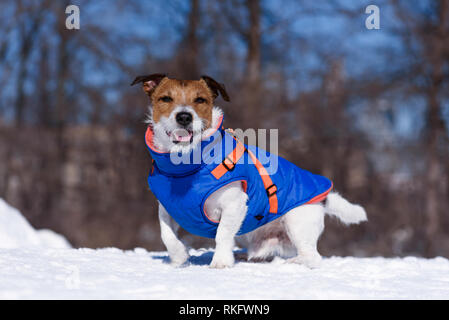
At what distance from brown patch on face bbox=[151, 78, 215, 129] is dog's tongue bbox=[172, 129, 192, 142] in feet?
0.56

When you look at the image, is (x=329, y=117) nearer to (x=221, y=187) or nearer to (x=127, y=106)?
(x=127, y=106)

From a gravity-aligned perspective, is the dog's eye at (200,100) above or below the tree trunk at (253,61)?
below

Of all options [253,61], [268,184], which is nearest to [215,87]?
[268,184]

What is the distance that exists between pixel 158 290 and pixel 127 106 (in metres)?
8.74

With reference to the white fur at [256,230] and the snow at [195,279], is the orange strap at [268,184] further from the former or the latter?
the snow at [195,279]

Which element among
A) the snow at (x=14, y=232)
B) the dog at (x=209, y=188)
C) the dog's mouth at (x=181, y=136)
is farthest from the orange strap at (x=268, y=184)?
the snow at (x=14, y=232)

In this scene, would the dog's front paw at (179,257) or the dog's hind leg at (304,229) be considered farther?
the dog's hind leg at (304,229)

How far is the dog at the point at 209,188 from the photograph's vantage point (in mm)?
3949

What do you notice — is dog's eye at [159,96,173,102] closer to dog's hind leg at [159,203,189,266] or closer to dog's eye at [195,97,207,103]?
dog's eye at [195,97,207,103]

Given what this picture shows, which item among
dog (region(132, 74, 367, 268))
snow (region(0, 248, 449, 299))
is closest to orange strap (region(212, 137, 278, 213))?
dog (region(132, 74, 367, 268))

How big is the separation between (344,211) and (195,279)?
2.20 metres

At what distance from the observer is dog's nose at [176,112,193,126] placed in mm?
3920

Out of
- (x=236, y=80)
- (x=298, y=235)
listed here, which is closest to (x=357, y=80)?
(x=236, y=80)

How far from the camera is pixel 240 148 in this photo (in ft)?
13.8
